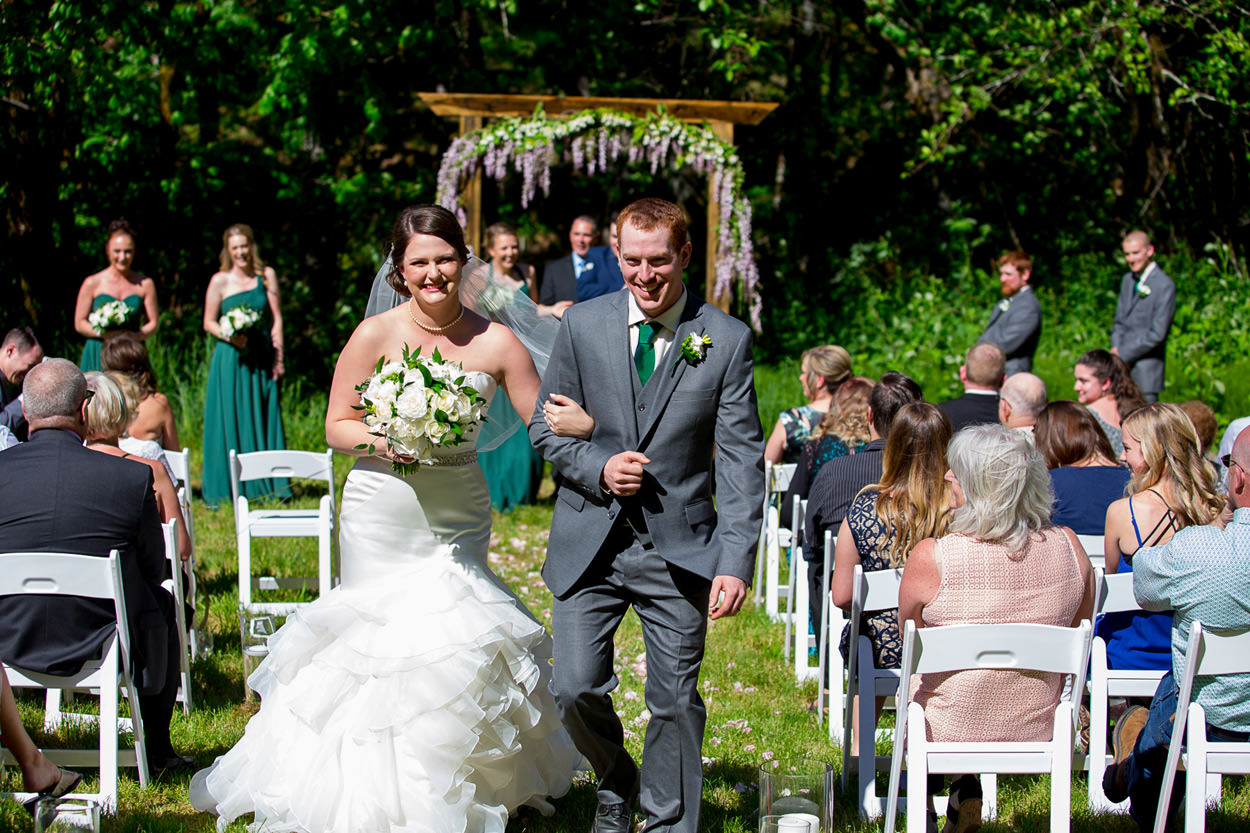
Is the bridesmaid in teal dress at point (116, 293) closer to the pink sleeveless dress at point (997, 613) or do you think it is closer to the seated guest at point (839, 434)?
the seated guest at point (839, 434)

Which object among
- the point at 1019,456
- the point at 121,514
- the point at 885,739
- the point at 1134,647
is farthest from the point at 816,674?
the point at 121,514

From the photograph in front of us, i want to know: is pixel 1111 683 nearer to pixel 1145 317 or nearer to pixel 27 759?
pixel 27 759

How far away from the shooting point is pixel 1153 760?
3.92m

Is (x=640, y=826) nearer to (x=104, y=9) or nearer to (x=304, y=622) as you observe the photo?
(x=304, y=622)

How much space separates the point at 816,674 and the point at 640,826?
2.07 metres

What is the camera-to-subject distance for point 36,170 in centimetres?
1283

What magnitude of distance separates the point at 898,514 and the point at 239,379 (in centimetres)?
677

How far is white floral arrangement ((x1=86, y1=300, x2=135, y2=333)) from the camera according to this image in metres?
9.20

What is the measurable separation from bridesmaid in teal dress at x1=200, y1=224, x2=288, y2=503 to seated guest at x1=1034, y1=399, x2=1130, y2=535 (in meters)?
6.33

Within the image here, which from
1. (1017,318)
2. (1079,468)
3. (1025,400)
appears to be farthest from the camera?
(1017,318)

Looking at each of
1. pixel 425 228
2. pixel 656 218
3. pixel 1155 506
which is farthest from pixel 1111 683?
pixel 425 228

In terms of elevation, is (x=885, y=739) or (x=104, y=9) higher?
(x=104, y=9)

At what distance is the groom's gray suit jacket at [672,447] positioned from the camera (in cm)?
371

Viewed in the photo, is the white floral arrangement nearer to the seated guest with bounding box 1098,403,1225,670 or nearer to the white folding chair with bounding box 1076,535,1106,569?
the white folding chair with bounding box 1076,535,1106,569
